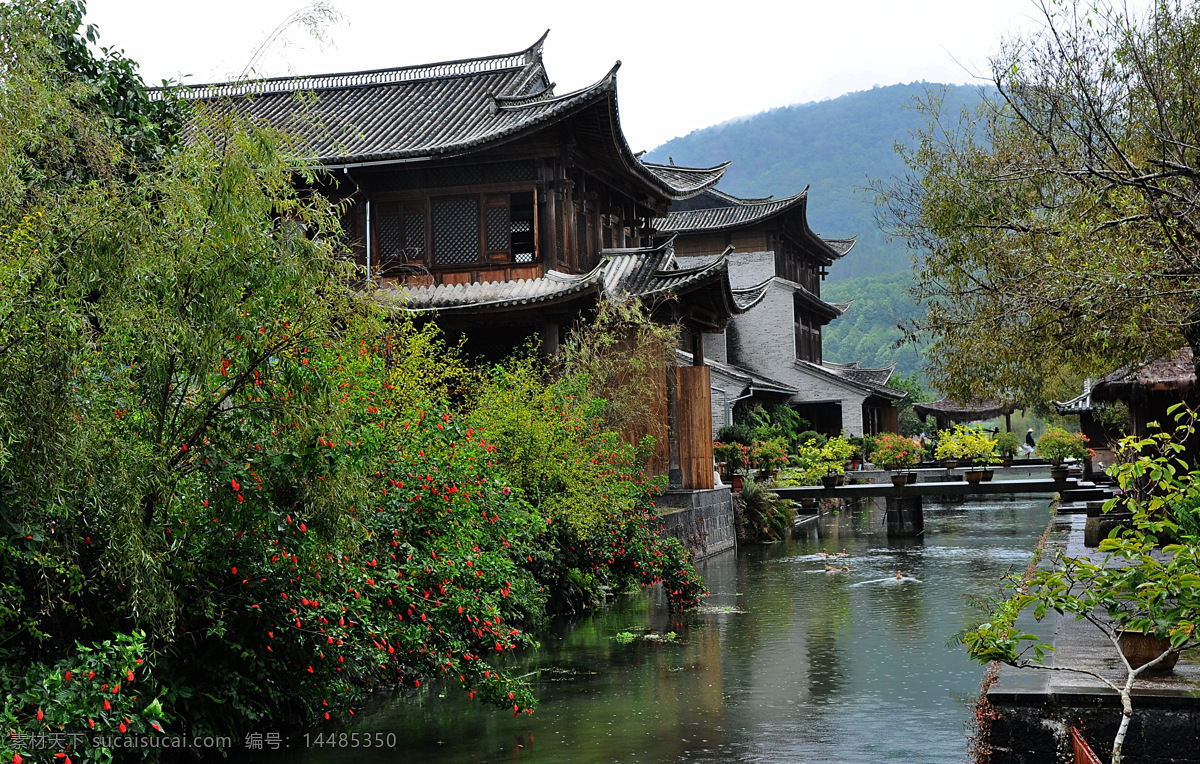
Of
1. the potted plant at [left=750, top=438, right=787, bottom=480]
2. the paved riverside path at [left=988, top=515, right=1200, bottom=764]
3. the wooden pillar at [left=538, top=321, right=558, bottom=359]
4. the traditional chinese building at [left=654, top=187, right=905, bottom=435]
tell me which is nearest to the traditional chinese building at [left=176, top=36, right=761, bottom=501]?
the wooden pillar at [left=538, top=321, right=558, bottom=359]

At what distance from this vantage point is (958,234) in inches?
472

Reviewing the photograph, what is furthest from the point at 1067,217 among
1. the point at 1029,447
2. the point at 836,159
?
the point at 836,159

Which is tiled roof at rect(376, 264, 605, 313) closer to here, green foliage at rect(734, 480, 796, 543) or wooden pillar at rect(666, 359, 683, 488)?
wooden pillar at rect(666, 359, 683, 488)

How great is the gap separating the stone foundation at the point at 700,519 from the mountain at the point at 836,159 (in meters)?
69.1

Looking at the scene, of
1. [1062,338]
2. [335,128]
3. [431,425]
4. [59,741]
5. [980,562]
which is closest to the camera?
[59,741]

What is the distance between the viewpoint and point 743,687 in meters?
9.00

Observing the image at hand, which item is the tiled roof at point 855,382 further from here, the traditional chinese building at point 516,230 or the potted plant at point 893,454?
the traditional chinese building at point 516,230

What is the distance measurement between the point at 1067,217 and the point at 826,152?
133m

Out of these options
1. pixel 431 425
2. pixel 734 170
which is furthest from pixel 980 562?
pixel 734 170

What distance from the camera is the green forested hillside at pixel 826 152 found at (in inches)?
4724

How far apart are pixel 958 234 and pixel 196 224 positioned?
888cm

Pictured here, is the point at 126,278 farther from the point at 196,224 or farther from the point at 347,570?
the point at 347,570

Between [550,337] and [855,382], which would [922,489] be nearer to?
[550,337]

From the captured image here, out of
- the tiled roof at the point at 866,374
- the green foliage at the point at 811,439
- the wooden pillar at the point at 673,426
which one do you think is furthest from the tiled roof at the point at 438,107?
the tiled roof at the point at 866,374
